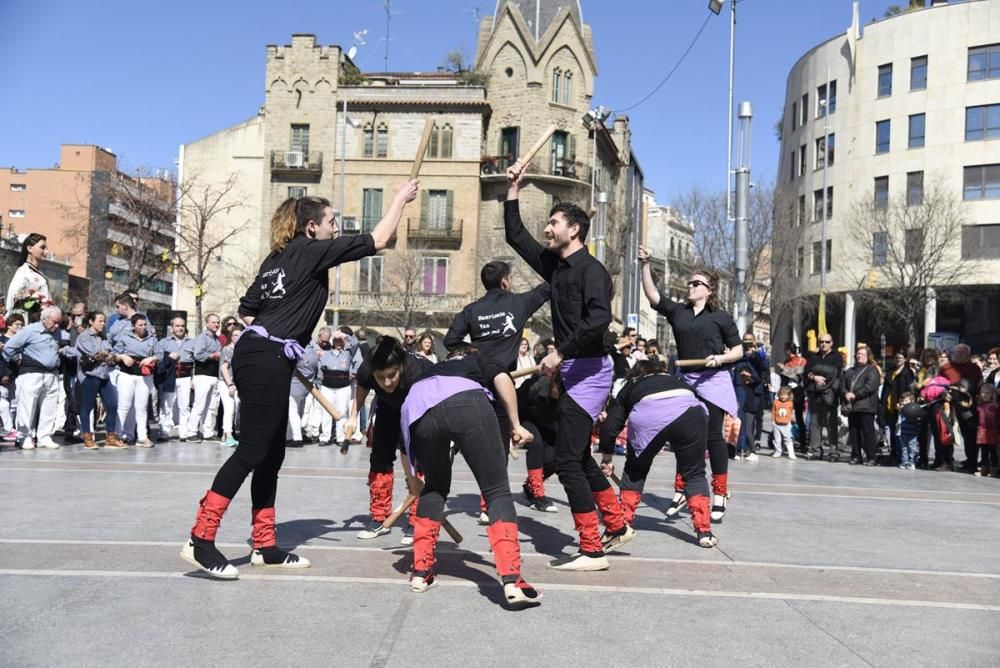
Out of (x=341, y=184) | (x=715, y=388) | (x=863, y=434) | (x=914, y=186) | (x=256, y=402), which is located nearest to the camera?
(x=256, y=402)

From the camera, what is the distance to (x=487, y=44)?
176 ft

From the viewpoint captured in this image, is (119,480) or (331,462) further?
(331,462)

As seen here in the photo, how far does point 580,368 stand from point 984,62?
48.4 m

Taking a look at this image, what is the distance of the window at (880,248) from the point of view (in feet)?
138

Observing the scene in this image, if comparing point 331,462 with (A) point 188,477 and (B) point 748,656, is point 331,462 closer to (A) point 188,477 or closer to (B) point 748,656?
(A) point 188,477

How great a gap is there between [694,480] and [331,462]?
6.71 meters

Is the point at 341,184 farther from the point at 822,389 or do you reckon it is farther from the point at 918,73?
the point at 822,389

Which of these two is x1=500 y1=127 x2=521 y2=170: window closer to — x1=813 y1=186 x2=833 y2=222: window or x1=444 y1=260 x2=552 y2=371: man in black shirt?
x1=813 y1=186 x2=833 y2=222: window

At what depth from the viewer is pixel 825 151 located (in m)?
51.1

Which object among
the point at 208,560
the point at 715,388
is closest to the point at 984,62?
the point at 715,388

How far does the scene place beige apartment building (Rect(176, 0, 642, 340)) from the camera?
5138cm

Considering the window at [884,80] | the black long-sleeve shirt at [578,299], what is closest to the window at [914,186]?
the window at [884,80]

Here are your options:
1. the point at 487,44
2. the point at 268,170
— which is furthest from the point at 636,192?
the point at 268,170

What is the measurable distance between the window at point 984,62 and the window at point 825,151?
7499 millimetres
